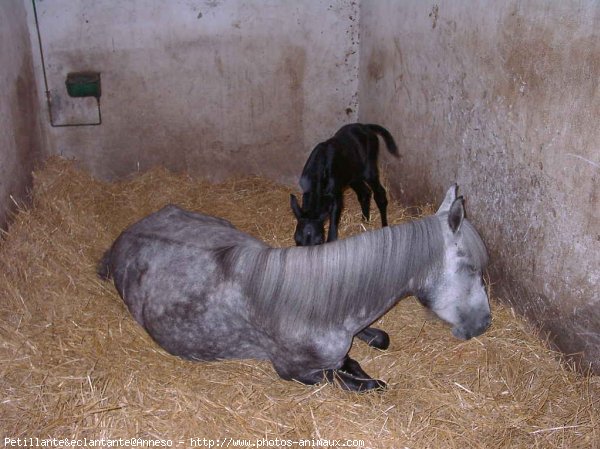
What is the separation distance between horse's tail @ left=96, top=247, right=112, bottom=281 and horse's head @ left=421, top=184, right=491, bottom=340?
7.65 feet

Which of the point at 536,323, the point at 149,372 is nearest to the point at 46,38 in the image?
the point at 149,372

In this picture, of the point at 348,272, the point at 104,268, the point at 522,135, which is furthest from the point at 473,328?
the point at 104,268

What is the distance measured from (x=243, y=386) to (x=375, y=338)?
0.95 meters

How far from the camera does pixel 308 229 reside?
14.6 feet

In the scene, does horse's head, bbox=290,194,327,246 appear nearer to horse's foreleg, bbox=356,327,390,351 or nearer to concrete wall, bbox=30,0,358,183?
horse's foreleg, bbox=356,327,390,351

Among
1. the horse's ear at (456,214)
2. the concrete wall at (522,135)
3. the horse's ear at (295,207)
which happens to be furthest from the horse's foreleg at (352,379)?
the horse's ear at (295,207)

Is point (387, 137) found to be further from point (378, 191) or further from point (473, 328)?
point (473, 328)

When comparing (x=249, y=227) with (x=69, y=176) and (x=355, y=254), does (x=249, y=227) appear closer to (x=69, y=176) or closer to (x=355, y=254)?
(x=69, y=176)

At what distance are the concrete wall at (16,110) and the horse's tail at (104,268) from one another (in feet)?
3.24

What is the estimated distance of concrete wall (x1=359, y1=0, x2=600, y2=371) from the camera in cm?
293

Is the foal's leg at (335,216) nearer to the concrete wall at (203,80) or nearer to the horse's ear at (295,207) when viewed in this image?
the horse's ear at (295,207)

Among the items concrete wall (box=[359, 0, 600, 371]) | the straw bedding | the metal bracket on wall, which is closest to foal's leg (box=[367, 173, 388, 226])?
concrete wall (box=[359, 0, 600, 371])

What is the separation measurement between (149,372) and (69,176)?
9.91 ft

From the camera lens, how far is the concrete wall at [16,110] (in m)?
4.62
